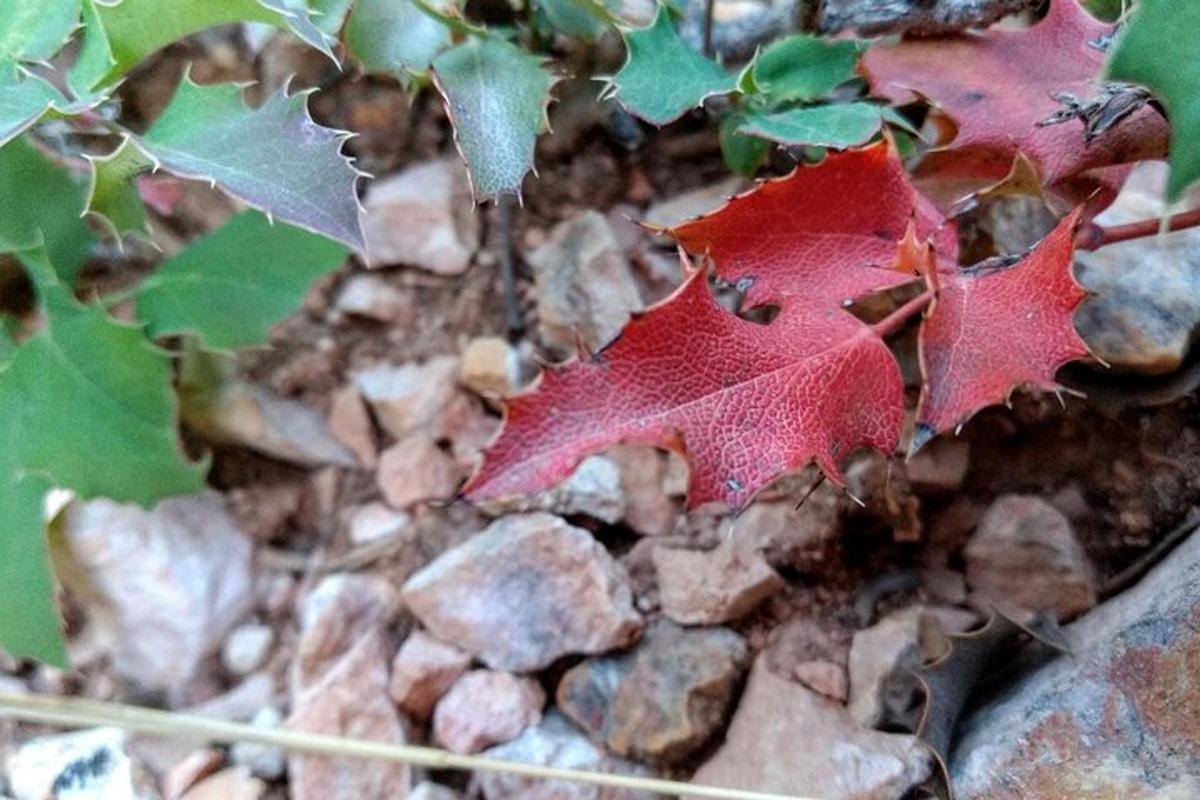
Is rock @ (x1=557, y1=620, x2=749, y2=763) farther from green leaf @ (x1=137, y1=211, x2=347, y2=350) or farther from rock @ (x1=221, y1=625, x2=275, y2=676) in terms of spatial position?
green leaf @ (x1=137, y1=211, x2=347, y2=350)

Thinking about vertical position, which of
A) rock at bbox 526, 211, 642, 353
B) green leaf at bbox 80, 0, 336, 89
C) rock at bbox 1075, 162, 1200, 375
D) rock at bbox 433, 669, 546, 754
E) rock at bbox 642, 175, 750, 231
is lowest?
rock at bbox 433, 669, 546, 754

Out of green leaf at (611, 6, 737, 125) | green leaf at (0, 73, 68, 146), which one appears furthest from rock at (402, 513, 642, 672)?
green leaf at (0, 73, 68, 146)

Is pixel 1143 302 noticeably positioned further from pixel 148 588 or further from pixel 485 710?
pixel 148 588

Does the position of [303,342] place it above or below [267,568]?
above

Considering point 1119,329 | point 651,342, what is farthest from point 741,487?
point 1119,329

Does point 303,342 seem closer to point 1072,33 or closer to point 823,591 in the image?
point 823,591

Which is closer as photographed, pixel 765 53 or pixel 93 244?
pixel 765 53
